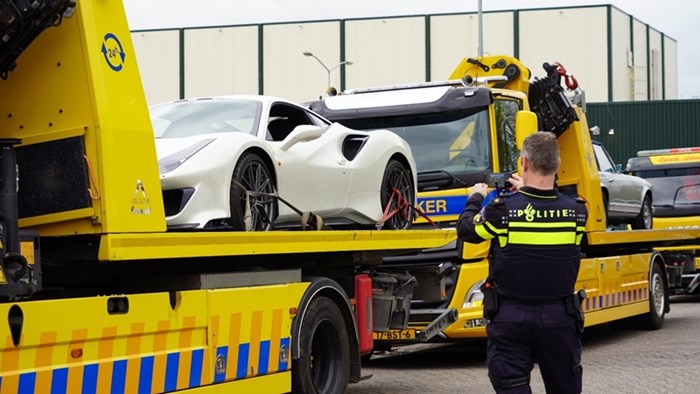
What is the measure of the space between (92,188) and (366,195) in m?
3.96

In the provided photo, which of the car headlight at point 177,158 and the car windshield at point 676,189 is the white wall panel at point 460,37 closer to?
the car windshield at point 676,189

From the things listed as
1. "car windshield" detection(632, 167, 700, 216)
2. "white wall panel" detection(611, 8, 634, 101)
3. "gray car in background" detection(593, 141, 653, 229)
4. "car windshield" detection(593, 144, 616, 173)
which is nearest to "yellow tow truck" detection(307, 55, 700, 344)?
"gray car in background" detection(593, 141, 653, 229)

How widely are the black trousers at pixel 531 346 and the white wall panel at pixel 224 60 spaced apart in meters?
53.1

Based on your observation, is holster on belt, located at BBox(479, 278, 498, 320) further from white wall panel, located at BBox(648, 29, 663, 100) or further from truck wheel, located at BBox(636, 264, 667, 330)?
white wall panel, located at BBox(648, 29, 663, 100)

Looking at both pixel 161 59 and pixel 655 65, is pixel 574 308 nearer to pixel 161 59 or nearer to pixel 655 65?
pixel 161 59

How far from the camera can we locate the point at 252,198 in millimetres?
8078

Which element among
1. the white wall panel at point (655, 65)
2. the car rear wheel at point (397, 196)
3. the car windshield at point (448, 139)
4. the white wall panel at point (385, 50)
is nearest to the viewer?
the car rear wheel at point (397, 196)

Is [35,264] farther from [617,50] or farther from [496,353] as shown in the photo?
[617,50]

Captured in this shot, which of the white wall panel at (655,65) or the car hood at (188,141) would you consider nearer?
the car hood at (188,141)

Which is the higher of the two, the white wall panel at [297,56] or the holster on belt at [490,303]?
the white wall panel at [297,56]

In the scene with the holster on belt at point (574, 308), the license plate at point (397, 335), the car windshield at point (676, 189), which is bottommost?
the license plate at point (397, 335)

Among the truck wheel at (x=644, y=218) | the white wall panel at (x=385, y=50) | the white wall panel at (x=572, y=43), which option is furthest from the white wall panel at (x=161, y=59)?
the truck wheel at (x=644, y=218)

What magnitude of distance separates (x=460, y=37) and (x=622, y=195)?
4110 cm

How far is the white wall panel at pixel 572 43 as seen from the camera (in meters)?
55.8
